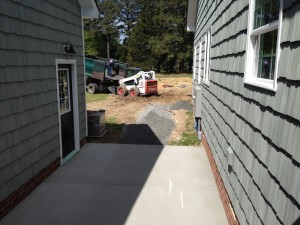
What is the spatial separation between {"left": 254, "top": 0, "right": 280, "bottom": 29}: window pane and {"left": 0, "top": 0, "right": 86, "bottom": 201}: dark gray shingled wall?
3.40 meters

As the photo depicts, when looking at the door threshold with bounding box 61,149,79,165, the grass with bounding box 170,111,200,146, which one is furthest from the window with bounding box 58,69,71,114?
the grass with bounding box 170,111,200,146

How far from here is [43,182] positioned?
5.35m

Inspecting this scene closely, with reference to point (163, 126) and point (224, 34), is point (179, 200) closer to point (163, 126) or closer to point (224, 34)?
point (224, 34)

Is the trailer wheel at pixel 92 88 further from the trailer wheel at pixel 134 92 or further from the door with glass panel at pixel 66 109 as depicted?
the door with glass panel at pixel 66 109

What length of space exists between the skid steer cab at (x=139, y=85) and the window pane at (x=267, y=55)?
1407 centimetres

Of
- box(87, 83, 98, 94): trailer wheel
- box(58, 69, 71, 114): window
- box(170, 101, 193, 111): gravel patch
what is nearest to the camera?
box(58, 69, 71, 114): window

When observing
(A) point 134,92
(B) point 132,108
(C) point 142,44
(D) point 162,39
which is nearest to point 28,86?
(B) point 132,108

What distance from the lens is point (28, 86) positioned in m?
4.82

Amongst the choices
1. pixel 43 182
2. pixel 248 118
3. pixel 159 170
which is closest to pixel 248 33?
pixel 248 118

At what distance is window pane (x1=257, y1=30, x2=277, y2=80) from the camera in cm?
278

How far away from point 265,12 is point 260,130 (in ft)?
4.00

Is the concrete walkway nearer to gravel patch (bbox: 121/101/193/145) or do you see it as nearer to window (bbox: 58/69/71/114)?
window (bbox: 58/69/71/114)

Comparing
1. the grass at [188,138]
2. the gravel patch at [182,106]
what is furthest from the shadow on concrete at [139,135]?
the gravel patch at [182,106]

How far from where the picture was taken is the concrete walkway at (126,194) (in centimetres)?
415
